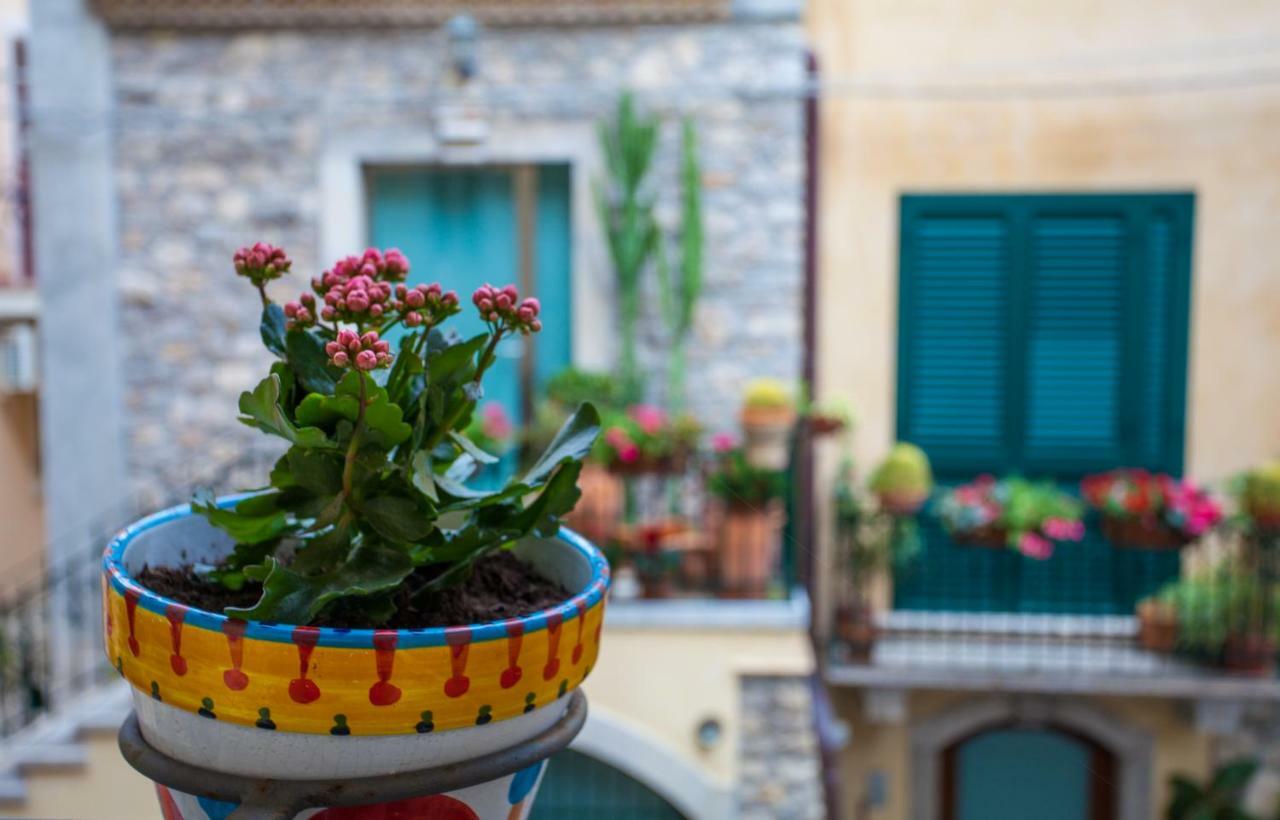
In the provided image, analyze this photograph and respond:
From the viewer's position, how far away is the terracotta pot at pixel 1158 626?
18.8 ft

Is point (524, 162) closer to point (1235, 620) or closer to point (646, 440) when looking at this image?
point (646, 440)

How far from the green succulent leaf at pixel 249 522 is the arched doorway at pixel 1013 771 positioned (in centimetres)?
604

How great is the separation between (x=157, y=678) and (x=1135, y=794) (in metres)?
6.42

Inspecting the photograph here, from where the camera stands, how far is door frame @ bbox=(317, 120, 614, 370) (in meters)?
5.75

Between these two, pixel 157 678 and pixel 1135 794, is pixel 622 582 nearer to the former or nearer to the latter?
pixel 1135 794

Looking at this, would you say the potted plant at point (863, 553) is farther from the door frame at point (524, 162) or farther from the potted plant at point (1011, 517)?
the door frame at point (524, 162)

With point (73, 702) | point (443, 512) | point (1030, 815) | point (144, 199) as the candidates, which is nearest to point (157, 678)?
point (443, 512)

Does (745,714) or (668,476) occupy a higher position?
(668,476)

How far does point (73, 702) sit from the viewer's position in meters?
5.10

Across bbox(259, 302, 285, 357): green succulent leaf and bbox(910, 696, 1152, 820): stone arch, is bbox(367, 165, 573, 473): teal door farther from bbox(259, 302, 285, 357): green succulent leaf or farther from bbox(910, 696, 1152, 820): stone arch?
bbox(259, 302, 285, 357): green succulent leaf

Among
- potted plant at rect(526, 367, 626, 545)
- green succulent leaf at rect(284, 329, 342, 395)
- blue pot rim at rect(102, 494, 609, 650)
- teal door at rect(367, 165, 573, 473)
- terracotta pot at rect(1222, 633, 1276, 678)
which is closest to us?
blue pot rim at rect(102, 494, 609, 650)

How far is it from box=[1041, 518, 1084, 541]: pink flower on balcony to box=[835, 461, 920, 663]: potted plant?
622mm

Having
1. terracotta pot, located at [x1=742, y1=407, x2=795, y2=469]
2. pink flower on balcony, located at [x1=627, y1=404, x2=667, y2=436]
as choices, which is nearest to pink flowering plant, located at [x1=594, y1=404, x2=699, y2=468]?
pink flower on balcony, located at [x1=627, y1=404, x2=667, y2=436]

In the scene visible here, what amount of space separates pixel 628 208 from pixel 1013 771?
140 inches
